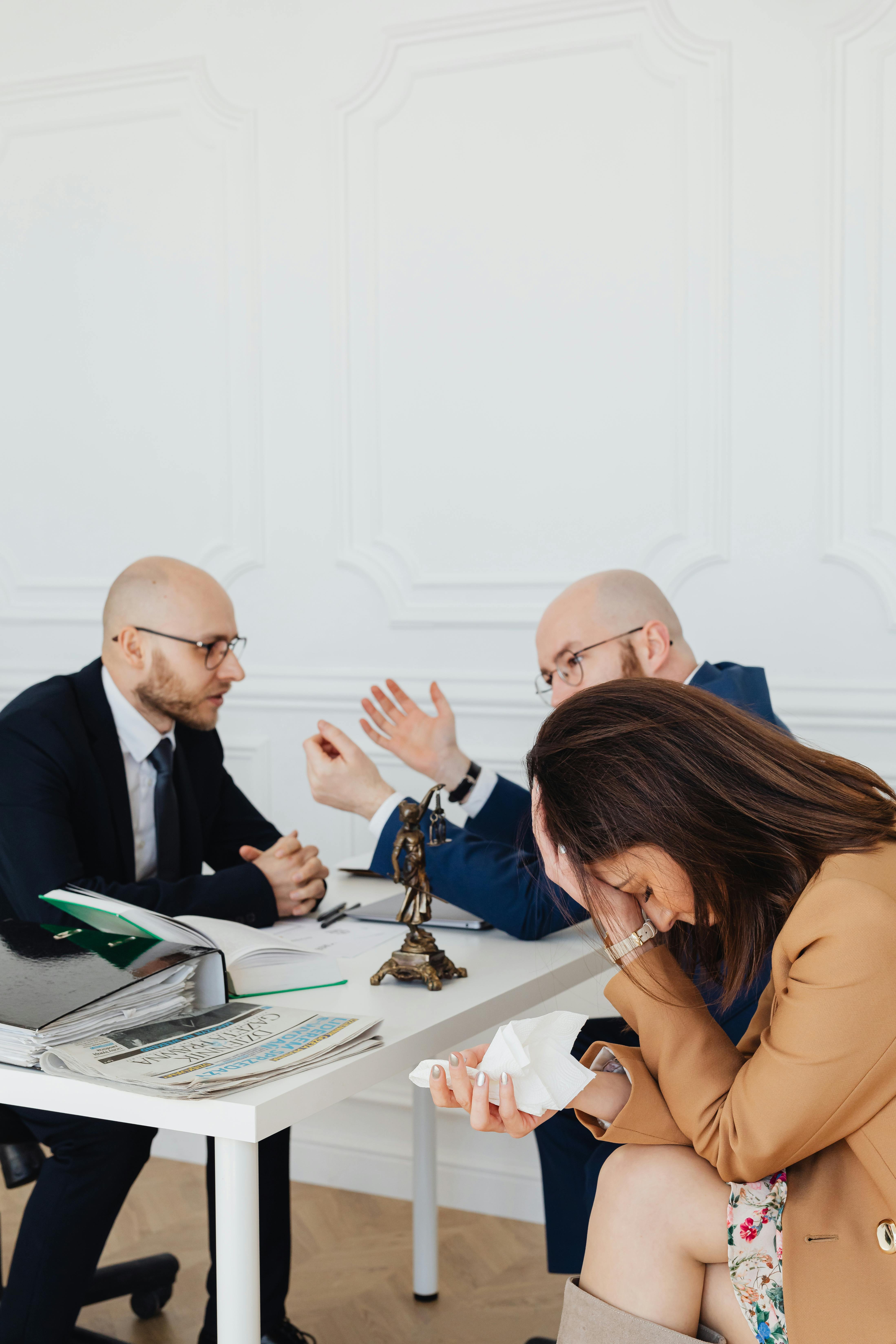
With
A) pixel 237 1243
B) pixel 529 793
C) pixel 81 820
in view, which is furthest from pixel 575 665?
pixel 237 1243

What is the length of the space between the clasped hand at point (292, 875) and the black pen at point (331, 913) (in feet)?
0.10

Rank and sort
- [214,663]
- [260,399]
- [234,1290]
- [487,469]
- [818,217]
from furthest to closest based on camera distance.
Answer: [260,399], [487,469], [818,217], [214,663], [234,1290]

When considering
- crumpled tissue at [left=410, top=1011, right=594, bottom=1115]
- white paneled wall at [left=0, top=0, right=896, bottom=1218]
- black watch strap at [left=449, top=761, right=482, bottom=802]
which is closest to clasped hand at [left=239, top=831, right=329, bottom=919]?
black watch strap at [left=449, top=761, right=482, bottom=802]

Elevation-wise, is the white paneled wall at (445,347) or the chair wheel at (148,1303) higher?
the white paneled wall at (445,347)

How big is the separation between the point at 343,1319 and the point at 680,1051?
1.51 m

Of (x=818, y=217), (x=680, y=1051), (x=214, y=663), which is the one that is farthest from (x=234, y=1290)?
(x=818, y=217)

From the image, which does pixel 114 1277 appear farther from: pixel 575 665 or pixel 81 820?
pixel 575 665

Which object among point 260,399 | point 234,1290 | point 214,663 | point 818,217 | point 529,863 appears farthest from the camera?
point 260,399

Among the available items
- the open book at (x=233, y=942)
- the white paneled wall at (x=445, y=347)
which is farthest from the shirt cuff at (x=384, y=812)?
the white paneled wall at (x=445, y=347)

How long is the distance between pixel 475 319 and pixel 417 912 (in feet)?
6.10

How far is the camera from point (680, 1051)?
1.39 metres

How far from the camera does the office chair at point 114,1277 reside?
2156 millimetres

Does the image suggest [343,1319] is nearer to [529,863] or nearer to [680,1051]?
[529,863]

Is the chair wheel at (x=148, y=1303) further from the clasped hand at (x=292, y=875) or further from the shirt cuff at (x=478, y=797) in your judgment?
the shirt cuff at (x=478, y=797)
